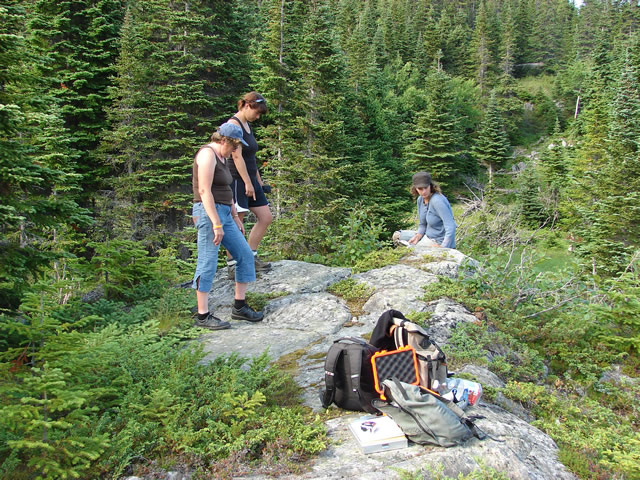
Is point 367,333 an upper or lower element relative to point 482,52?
lower

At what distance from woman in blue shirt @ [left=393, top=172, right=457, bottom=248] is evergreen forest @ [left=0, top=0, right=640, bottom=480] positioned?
2.60 ft

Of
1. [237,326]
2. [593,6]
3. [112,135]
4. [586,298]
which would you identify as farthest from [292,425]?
[593,6]

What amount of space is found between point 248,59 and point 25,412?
78.8 ft

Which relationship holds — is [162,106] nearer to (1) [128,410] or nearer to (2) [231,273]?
(2) [231,273]

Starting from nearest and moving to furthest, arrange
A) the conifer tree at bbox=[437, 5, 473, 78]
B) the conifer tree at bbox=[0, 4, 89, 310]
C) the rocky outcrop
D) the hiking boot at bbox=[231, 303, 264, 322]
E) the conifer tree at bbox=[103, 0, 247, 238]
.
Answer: the rocky outcrop → the conifer tree at bbox=[0, 4, 89, 310] → the hiking boot at bbox=[231, 303, 264, 322] → the conifer tree at bbox=[103, 0, 247, 238] → the conifer tree at bbox=[437, 5, 473, 78]

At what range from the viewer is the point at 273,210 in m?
19.9

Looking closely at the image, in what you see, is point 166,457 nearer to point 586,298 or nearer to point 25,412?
point 25,412

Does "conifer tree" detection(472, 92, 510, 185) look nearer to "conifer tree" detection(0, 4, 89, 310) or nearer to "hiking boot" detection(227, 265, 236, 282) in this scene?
"hiking boot" detection(227, 265, 236, 282)

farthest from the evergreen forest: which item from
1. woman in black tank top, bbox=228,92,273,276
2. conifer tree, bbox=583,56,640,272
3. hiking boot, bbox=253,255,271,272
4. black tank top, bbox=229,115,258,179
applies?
black tank top, bbox=229,115,258,179

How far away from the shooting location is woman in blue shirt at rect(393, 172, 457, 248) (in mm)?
6453

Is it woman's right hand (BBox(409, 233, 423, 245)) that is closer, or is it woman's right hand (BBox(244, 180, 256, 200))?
woman's right hand (BBox(244, 180, 256, 200))

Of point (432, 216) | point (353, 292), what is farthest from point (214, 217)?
point (432, 216)

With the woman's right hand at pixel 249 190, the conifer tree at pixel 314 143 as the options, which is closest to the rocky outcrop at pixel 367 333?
the woman's right hand at pixel 249 190

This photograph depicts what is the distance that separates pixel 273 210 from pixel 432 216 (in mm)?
13724
